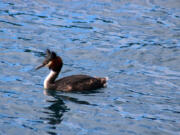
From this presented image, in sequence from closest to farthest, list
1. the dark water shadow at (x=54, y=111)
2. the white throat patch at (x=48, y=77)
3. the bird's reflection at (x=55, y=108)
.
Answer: the dark water shadow at (x=54, y=111) → the bird's reflection at (x=55, y=108) → the white throat patch at (x=48, y=77)

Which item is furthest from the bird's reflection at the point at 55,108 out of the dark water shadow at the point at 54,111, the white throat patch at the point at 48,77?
the white throat patch at the point at 48,77

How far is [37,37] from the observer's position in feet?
65.9

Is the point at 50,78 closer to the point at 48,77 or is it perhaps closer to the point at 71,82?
the point at 48,77

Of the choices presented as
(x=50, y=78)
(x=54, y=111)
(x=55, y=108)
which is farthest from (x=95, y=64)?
(x=54, y=111)

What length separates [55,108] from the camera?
45.9 ft

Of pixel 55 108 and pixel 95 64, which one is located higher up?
pixel 95 64

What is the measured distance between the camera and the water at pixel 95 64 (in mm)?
12992

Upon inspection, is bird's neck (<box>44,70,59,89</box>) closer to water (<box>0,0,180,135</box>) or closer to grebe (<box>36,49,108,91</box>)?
grebe (<box>36,49,108,91</box>)

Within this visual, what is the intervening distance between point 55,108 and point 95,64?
4036 mm

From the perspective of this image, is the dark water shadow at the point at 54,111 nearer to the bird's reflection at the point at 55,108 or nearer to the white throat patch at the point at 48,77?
the bird's reflection at the point at 55,108

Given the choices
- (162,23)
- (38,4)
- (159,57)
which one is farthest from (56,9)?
(159,57)

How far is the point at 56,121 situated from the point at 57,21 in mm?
9523

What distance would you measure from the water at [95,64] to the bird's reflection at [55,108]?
23mm

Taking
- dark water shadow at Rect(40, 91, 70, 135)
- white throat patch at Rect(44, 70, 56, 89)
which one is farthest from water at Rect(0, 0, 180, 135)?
white throat patch at Rect(44, 70, 56, 89)
